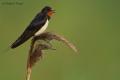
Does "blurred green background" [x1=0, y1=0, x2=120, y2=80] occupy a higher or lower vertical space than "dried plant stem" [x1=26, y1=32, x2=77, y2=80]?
higher

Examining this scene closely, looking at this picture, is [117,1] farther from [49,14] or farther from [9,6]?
[49,14]

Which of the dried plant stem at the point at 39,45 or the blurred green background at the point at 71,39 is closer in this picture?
the dried plant stem at the point at 39,45

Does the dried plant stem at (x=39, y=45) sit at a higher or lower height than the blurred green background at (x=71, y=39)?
lower

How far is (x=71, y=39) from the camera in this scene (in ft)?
7.67

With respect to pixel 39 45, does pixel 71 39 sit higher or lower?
higher

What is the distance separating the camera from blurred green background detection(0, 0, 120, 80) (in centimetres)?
221

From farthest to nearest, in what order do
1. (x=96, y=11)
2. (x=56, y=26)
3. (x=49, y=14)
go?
(x=96, y=11)
(x=56, y=26)
(x=49, y=14)

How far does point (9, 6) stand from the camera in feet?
7.54

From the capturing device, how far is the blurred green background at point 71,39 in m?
2.21

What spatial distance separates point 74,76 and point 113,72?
27 cm

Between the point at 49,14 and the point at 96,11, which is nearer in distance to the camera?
the point at 49,14

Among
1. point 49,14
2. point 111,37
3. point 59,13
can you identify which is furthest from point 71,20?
point 49,14

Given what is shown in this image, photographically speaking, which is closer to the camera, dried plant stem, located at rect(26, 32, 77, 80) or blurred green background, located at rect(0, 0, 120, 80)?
dried plant stem, located at rect(26, 32, 77, 80)

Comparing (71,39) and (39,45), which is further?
(71,39)
